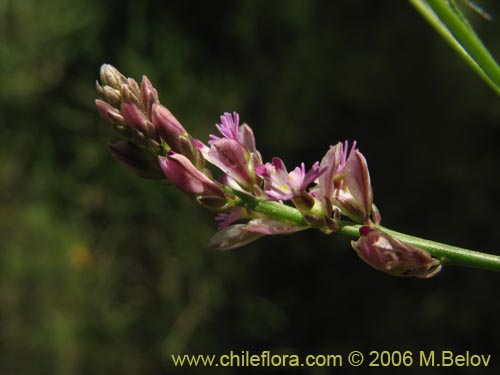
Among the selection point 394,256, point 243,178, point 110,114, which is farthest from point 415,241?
point 110,114

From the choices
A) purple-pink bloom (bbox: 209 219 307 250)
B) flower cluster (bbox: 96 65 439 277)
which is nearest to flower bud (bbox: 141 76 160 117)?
flower cluster (bbox: 96 65 439 277)

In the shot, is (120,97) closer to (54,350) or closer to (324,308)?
(324,308)

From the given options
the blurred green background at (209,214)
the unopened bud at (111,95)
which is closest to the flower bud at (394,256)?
the unopened bud at (111,95)

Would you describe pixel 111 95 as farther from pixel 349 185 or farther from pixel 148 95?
pixel 349 185

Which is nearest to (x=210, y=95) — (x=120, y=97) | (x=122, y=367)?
(x=122, y=367)

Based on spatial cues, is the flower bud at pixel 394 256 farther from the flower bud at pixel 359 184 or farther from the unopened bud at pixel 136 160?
the unopened bud at pixel 136 160

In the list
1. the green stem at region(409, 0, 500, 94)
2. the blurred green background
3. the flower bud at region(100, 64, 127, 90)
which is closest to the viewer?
the green stem at region(409, 0, 500, 94)

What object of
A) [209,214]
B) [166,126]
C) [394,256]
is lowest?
[394,256]

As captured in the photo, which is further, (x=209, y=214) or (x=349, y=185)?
(x=209, y=214)

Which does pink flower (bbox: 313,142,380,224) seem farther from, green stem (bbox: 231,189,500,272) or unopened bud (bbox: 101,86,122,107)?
unopened bud (bbox: 101,86,122,107)
